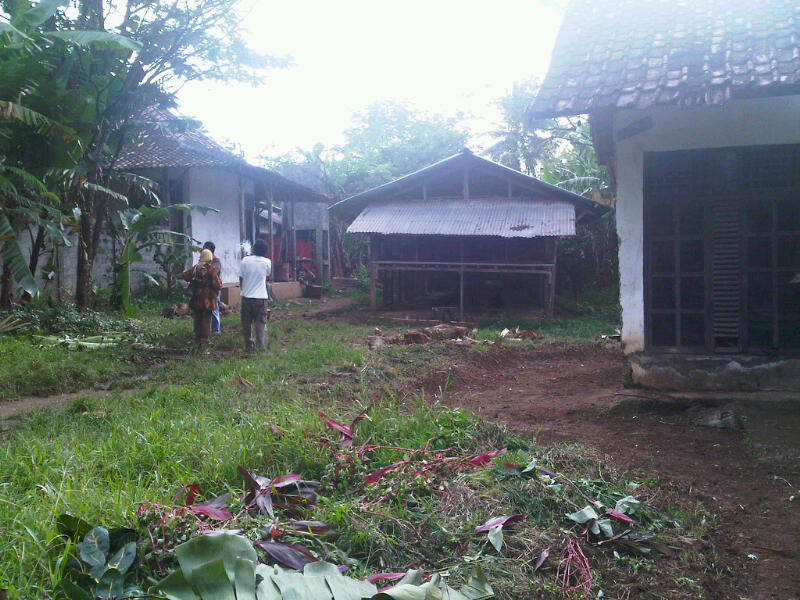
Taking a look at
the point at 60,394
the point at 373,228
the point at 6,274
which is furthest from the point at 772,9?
the point at 6,274

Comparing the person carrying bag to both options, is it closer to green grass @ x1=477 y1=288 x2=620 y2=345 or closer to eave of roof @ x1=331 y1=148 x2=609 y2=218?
green grass @ x1=477 y1=288 x2=620 y2=345

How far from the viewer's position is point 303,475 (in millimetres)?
3852

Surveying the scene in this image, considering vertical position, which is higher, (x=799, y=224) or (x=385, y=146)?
(x=385, y=146)

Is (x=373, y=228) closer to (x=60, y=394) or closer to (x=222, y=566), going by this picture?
(x=60, y=394)

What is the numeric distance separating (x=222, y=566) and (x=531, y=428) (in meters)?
3.42

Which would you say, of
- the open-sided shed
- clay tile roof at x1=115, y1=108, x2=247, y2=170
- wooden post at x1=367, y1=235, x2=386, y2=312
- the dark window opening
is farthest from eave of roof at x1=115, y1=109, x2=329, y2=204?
the dark window opening

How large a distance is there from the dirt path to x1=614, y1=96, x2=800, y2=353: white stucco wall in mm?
922

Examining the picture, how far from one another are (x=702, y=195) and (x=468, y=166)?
1031cm

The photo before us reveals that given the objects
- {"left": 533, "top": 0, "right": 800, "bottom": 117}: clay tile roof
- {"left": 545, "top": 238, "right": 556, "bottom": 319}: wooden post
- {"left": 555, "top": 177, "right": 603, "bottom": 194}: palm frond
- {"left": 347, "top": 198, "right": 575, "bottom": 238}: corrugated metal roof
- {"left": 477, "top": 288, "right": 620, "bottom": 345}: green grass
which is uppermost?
{"left": 555, "top": 177, "right": 603, "bottom": 194}: palm frond

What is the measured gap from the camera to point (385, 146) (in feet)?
99.0

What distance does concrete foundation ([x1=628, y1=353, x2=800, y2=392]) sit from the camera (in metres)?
6.13

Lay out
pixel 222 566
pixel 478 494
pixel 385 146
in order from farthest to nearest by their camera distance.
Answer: pixel 385 146 < pixel 478 494 < pixel 222 566

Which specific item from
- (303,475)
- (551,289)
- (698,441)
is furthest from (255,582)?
(551,289)

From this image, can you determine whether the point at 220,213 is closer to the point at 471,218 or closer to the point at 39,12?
the point at 471,218
